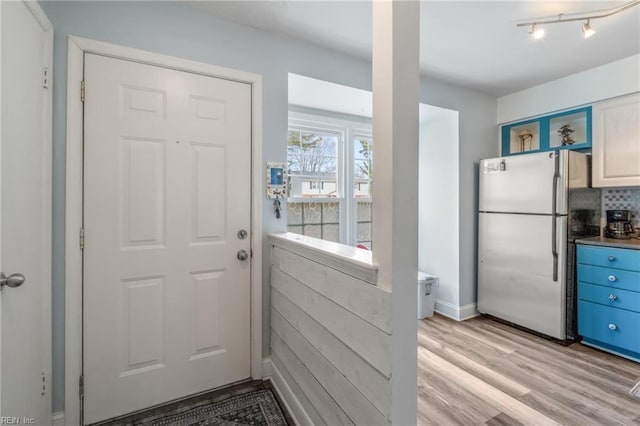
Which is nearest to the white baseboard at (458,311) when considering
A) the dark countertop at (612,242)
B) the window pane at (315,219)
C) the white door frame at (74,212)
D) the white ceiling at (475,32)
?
the dark countertop at (612,242)

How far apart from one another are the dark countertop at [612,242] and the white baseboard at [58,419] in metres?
3.81

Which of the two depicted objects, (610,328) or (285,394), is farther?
(610,328)

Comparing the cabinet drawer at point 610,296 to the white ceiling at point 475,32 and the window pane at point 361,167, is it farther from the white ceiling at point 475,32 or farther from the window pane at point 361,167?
the window pane at point 361,167

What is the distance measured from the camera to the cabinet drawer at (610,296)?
2232 millimetres

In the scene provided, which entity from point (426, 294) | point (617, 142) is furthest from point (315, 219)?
point (617, 142)

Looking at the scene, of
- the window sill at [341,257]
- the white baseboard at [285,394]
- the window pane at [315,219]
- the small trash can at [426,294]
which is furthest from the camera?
the small trash can at [426,294]

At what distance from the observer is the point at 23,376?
4.13ft

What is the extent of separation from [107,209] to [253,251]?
869mm

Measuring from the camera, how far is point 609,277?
2350 millimetres

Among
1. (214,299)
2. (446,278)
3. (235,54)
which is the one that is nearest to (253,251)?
(214,299)

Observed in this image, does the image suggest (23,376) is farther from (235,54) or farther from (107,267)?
(235,54)

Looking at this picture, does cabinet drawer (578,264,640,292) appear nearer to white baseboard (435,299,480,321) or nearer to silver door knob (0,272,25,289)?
white baseboard (435,299,480,321)

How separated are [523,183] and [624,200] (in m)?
0.91

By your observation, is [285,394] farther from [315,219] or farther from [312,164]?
[312,164]
